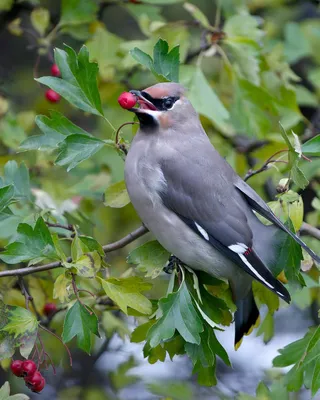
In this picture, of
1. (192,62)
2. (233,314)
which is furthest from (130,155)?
(192,62)

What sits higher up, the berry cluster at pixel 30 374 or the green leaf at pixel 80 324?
the green leaf at pixel 80 324

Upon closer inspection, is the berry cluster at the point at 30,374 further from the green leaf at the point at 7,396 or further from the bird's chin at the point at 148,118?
the bird's chin at the point at 148,118

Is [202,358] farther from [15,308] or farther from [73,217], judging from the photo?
[73,217]

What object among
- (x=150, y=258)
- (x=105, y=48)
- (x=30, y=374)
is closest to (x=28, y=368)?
(x=30, y=374)

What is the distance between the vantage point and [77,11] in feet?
Result: 12.1

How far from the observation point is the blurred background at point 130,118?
3.41 metres

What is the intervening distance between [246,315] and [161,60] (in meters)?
0.84

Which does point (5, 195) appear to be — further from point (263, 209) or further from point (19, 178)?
point (263, 209)

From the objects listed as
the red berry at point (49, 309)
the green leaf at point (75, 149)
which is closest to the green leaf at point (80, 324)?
the green leaf at point (75, 149)

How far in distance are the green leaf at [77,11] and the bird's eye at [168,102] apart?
41.4 inches

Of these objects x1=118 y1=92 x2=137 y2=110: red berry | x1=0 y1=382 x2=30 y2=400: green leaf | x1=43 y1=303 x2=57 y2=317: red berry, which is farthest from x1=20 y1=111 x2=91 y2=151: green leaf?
x1=43 y1=303 x2=57 y2=317: red berry

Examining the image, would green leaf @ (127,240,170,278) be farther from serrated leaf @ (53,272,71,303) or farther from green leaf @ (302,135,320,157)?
green leaf @ (302,135,320,157)

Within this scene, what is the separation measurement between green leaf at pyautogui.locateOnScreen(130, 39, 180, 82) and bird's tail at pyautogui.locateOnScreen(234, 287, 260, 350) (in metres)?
0.71

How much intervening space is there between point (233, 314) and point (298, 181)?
61cm
